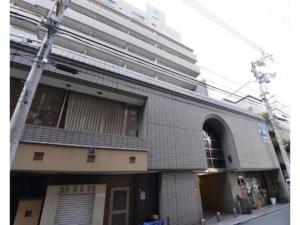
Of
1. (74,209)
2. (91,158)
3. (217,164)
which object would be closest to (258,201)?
(217,164)

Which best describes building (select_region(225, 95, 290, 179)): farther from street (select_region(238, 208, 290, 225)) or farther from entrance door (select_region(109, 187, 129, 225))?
entrance door (select_region(109, 187, 129, 225))

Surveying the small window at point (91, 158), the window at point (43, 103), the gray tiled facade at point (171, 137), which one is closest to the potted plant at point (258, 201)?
the gray tiled facade at point (171, 137)

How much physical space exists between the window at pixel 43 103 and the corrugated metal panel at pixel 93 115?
1.80 feet

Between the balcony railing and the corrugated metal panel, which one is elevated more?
the corrugated metal panel

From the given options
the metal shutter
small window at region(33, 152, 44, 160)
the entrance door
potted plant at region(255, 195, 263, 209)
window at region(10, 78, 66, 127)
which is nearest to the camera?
small window at region(33, 152, 44, 160)

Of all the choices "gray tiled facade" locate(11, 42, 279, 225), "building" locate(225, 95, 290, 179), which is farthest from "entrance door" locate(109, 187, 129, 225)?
"building" locate(225, 95, 290, 179)

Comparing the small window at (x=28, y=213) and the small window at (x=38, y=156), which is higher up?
the small window at (x=38, y=156)

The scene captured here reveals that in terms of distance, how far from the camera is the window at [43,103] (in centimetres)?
729

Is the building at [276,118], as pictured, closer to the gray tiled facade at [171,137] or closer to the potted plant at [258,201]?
the potted plant at [258,201]

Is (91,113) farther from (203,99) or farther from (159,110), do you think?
(203,99)

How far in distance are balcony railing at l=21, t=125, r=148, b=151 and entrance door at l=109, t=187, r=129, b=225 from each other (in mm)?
2519

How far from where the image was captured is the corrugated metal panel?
26.7ft

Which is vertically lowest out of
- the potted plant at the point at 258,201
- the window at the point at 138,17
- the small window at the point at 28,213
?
the potted plant at the point at 258,201

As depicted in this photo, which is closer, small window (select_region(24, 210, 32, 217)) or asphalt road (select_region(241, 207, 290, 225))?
small window (select_region(24, 210, 32, 217))
